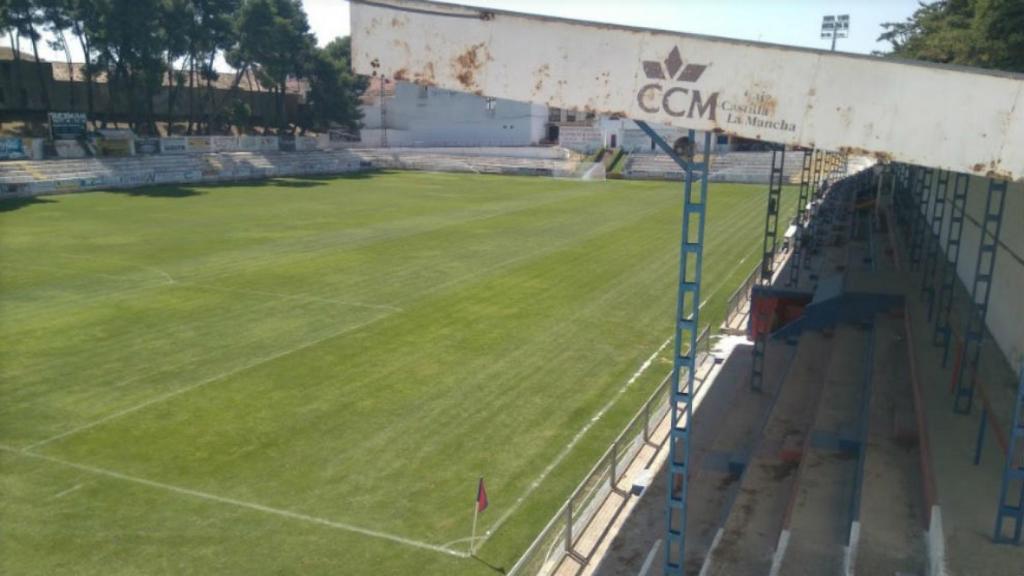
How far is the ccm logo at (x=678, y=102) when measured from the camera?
334 inches

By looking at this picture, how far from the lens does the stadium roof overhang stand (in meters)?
7.54

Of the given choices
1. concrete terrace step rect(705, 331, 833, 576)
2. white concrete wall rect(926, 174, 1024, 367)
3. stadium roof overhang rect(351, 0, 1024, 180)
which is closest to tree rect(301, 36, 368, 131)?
concrete terrace step rect(705, 331, 833, 576)

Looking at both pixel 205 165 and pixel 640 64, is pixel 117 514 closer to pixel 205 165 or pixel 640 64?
pixel 640 64

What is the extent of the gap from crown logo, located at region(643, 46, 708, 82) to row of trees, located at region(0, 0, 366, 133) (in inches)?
2514

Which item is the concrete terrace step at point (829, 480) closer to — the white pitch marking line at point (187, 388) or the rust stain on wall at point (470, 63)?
the rust stain on wall at point (470, 63)

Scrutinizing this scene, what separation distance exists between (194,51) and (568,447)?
6858cm

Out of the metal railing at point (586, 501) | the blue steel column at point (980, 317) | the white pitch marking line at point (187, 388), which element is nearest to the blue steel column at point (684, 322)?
the metal railing at point (586, 501)

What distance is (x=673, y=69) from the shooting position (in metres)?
8.53

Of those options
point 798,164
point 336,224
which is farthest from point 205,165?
point 798,164

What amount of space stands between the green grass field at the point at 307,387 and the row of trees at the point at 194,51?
31134 mm

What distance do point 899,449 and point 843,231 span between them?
82.1ft

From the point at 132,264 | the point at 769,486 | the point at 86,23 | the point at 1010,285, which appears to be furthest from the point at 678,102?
the point at 86,23

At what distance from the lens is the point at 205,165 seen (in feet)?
217

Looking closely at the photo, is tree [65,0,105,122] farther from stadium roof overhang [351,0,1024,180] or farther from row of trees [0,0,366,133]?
stadium roof overhang [351,0,1024,180]
